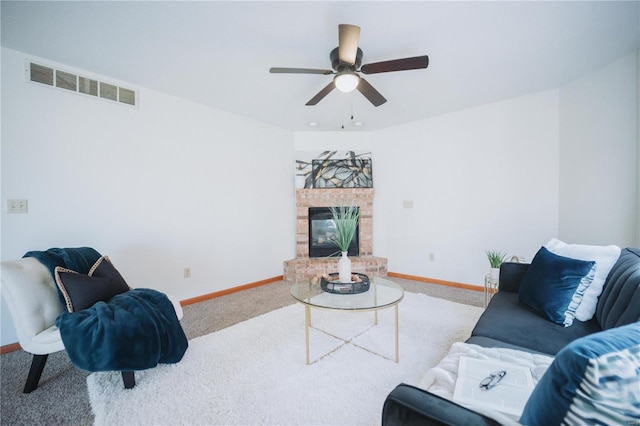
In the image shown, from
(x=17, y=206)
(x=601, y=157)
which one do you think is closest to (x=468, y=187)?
(x=601, y=157)

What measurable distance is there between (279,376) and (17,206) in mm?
2487

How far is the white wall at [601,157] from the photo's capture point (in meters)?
2.50

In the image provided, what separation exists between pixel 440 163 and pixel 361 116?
1312mm

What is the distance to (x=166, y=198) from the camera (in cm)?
315

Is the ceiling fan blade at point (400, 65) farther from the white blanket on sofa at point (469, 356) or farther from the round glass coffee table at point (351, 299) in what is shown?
the white blanket on sofa at point (469, 356)

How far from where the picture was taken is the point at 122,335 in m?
1.64

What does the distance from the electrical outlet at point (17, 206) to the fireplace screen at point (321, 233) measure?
319 centimetres

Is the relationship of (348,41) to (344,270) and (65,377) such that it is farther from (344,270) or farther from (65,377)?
(65,377)

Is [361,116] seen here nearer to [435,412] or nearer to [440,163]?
[440,163]

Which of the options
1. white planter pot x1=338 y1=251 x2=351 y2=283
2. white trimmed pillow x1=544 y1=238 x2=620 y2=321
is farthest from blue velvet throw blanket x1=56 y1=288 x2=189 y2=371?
white trimmed pillow x1=544 y1=238 x2=620 y2=321

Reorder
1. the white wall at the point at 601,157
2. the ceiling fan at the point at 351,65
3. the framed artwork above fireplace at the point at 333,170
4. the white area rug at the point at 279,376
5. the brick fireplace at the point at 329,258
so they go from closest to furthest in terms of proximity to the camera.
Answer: the white area rug at the point at 279,376 → the ceiling fan at the point at 351,65 → the white wall at the point at 601,157 → the brick fireplace at the point at 329,258 → the framed artwork above fireplace at the point at 333,170

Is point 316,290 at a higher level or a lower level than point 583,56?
lower

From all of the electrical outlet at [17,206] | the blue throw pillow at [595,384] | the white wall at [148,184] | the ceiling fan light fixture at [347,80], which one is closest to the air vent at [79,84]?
the white wall at [148,184]

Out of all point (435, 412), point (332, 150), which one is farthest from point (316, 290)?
point (332, 150)
